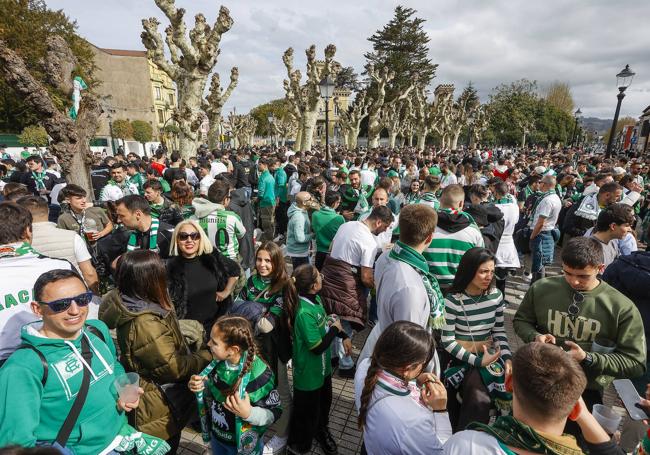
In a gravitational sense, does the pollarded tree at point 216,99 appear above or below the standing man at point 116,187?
above

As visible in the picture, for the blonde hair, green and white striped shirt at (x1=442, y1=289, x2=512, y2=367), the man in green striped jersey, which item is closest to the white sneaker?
green and white striped shirt at (x1=442, y1=289, x2=512, y2=367)

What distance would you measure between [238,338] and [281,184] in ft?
22.9

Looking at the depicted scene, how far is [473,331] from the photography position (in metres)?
2.55

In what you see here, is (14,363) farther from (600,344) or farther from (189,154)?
(189,154)

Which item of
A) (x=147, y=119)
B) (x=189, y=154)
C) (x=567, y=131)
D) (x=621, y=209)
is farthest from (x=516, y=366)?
(x=567, y=131)

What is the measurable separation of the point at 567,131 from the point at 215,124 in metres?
63.5

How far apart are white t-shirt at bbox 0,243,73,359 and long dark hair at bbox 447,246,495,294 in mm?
2997

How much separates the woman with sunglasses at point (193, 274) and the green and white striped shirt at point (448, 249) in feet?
7.16

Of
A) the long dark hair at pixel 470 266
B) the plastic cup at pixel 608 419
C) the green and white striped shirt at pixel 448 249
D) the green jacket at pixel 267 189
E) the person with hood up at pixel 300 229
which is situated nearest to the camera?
the plastic cup at pixel 608 419

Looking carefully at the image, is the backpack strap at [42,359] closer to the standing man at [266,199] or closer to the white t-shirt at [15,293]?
the white t-shirt at [15,293]

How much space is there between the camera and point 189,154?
13.3 meters

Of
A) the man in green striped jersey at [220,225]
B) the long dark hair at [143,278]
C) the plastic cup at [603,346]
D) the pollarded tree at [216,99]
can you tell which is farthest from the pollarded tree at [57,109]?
the pollarded tree at [216,99]

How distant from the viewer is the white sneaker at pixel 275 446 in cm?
265

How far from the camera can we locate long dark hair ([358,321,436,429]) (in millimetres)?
1655
